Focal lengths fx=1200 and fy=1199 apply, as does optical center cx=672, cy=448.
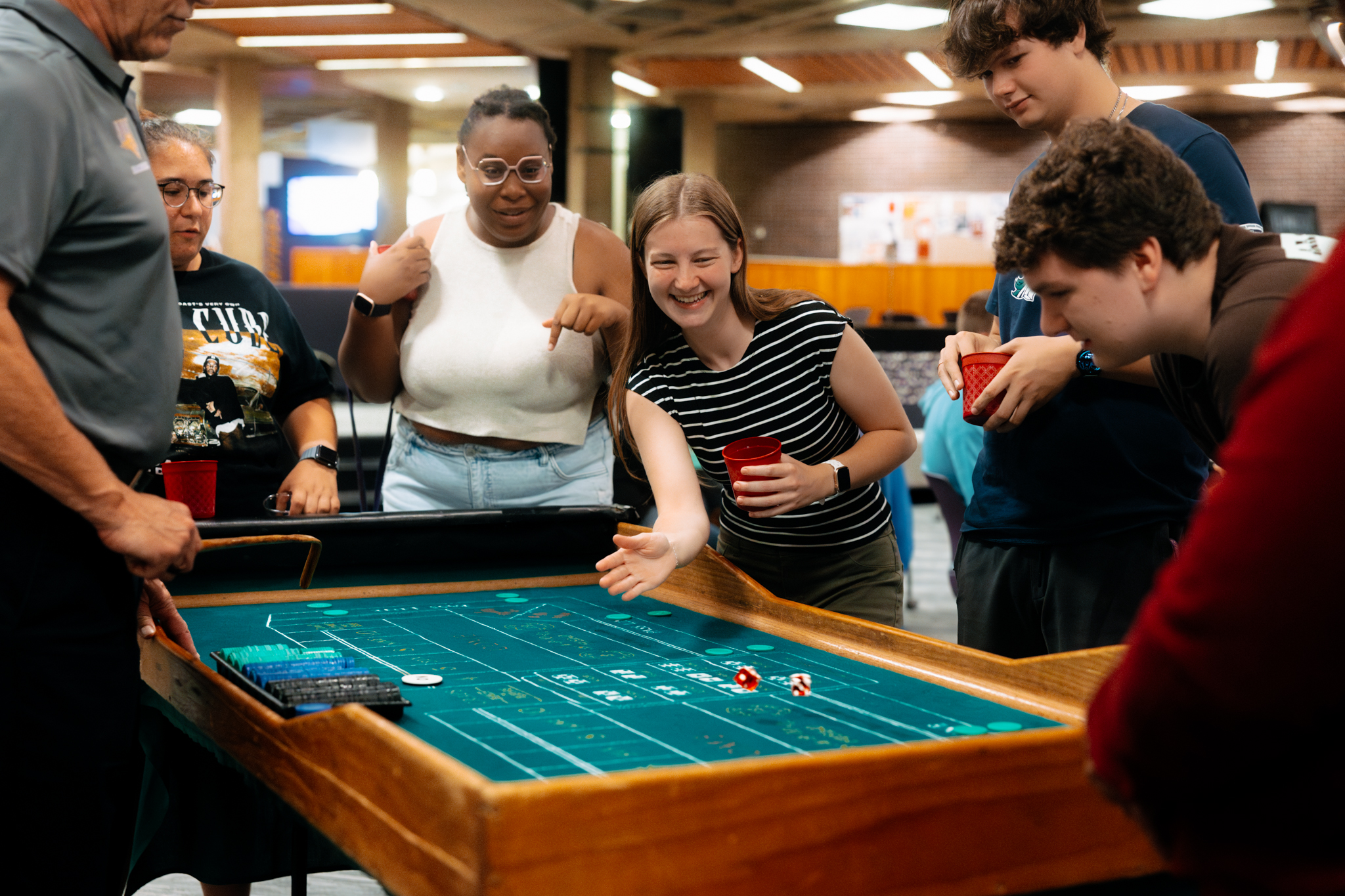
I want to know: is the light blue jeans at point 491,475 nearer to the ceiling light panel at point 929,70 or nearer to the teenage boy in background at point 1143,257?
the teenage boy in background at point 1143,257

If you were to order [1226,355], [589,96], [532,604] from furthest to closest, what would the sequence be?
[589,96], [532,604], [1226,355]

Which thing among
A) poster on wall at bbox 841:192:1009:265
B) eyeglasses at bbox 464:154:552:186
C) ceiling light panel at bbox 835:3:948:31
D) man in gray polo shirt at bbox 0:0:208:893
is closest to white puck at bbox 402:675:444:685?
man in gray polo shirt at bbox 0:0:208:893

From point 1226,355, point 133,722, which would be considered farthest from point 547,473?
point 1226,355

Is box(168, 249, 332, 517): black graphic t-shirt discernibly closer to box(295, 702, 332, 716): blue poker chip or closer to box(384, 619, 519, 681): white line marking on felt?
box(384, 619, 519, 681): white line marking on felt

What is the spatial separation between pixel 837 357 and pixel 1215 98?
1507 centimetres

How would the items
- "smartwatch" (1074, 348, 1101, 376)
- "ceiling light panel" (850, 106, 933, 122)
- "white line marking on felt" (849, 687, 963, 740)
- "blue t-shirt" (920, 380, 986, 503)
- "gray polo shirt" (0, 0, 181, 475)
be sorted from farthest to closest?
"ceiling light panel" (850, 106, 933, 122)
"blue t-shirt" (920, 380, 986, 503)
"smartwatch" (1074, 348, 1101, 376)
"white line marking on felt" (849, 687, 963, 740)
"gray polo shirt" (0, 0, 181, 475)

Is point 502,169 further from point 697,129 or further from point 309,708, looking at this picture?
point 697,129

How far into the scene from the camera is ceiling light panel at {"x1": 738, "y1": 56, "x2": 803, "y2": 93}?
13.5m

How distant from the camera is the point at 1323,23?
88.2 inches

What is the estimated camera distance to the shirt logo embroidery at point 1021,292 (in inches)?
76.3

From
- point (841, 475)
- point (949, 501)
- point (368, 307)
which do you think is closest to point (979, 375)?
point (841, 475)

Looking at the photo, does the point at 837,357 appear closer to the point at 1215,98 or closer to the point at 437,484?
the point at 437,484

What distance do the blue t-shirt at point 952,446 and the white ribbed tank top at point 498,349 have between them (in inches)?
68.0

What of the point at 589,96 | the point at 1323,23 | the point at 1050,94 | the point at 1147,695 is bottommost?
the point at 1147,695
